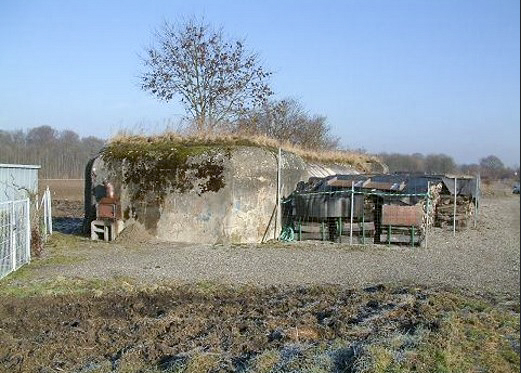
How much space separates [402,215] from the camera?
15891 millimetres

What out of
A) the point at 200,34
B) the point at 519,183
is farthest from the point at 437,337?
the point at 200,34

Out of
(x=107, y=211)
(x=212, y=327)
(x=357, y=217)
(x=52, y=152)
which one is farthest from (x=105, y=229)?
(x=52, y=152)

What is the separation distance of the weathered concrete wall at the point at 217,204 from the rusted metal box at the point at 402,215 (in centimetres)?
333

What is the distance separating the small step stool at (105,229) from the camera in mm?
16016

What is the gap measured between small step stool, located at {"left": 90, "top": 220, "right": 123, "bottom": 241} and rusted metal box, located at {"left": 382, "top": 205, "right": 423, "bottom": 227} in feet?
24.6

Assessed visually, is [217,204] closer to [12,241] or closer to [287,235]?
[287,235]

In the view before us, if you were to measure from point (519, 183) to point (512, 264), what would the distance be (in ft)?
40.9

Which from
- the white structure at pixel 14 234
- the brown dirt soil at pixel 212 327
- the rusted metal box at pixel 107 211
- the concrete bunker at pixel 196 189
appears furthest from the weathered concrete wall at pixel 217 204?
the brown dirt soil at pixel 212 327

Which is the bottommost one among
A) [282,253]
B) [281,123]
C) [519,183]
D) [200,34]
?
[282,253]

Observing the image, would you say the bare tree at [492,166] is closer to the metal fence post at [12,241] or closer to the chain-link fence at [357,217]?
the metal fence post at [12,241]

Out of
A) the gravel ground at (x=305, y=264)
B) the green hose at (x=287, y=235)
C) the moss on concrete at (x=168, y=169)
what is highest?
the moss on concrete at (x=168, y=169)

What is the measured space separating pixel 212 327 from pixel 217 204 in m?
8.88

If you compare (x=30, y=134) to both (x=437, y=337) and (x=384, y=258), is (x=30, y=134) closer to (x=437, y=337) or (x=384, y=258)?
(x=384, y=258)

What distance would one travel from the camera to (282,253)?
14.2 meters
